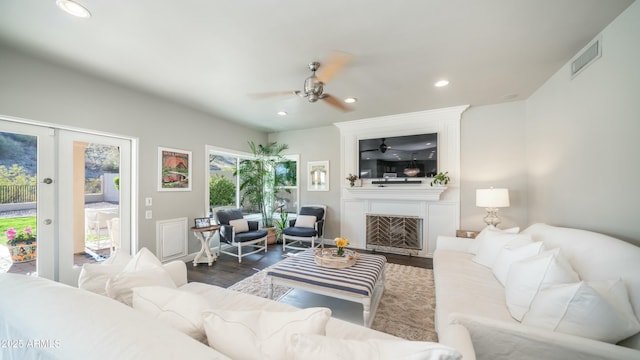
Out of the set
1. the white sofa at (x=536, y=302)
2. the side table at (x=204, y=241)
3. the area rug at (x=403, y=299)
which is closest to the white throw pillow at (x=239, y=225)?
the side table at (x=204, y=241)

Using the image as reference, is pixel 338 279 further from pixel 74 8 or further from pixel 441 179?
pixel 74 8

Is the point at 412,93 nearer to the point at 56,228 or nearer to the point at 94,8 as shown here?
the point at 94,8

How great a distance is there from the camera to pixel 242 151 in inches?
196

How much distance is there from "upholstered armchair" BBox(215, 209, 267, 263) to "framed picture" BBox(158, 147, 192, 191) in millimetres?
802

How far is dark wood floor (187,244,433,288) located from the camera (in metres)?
3.14

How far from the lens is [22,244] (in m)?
2.34

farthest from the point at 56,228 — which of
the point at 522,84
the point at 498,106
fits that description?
the point at 498,106

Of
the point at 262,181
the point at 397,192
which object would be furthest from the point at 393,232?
the point at 262,181

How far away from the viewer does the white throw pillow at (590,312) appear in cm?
106

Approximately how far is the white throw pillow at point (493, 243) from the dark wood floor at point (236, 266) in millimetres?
1330

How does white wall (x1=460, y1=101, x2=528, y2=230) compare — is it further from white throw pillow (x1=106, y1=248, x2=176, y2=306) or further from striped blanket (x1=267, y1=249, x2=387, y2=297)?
white throw pillow (x1=106, y1=248, x2=176, y2=306)

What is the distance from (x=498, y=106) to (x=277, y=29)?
3726 millimetres

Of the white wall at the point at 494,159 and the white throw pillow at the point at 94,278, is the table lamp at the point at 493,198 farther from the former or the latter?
the white throw pillow at the point at 94,278

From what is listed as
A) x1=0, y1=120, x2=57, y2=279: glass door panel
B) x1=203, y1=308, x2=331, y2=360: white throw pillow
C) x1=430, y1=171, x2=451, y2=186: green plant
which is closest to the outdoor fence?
x1=0, y1=120, x2=57, y2=279: glass door panel
